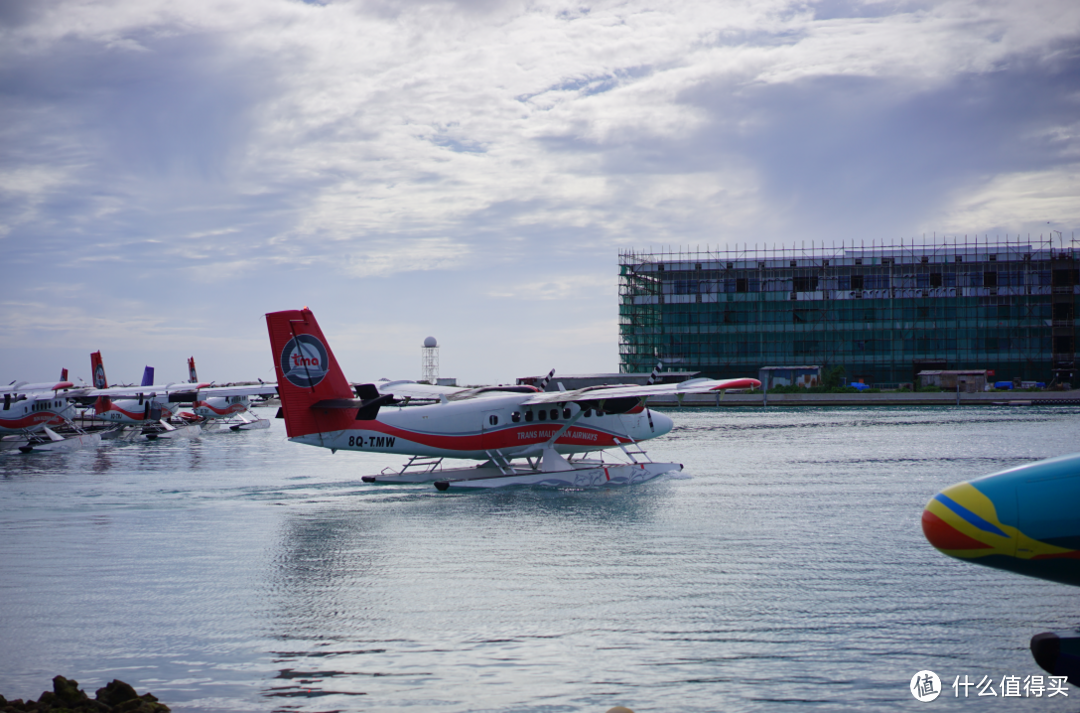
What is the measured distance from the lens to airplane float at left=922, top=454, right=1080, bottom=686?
6.67 m

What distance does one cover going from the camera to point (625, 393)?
24922 mm

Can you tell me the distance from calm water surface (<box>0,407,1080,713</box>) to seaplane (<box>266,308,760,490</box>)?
59.9 inches

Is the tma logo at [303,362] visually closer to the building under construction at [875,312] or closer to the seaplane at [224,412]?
the seaplane at [224,412]

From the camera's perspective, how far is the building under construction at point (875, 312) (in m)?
104

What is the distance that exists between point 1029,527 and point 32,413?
50.2m

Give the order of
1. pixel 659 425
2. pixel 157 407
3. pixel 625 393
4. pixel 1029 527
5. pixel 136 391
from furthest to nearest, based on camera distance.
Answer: pixel 157 407 → pixel 136 391 → pixel 659 425 → pixel 625 393 → pixel 1029 527

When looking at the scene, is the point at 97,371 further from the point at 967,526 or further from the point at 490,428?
the point at 967,526

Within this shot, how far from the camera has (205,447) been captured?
47.0 m

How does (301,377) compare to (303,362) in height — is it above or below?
below

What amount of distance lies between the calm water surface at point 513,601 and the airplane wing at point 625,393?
2.75 m

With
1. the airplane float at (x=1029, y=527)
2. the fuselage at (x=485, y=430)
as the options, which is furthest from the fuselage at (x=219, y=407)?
the airplane float at (x=1029, y=527)

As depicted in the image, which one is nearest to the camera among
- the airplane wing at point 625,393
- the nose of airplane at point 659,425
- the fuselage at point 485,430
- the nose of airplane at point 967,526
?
the nose of airplane at point 967,526

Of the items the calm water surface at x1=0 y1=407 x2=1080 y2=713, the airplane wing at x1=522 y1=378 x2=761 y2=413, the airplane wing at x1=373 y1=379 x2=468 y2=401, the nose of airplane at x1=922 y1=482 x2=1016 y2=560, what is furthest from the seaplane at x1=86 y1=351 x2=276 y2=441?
the nose of airplane at x1=922 y1=482 x2=1016 y2=560

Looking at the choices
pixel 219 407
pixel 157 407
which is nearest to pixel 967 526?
pixel 157 407
